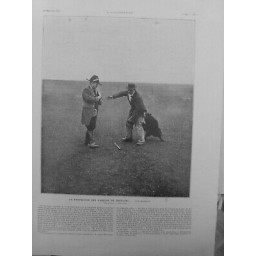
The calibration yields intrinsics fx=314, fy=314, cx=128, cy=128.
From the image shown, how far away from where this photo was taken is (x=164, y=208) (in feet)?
2.61

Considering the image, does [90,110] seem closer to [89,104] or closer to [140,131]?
[89,104]

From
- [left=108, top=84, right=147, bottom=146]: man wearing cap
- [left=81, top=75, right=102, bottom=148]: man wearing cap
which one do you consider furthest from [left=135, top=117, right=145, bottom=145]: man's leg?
[left=81, top=75, right=102, bottom=148]: man wearing cap

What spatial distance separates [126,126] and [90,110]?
10 centimetres

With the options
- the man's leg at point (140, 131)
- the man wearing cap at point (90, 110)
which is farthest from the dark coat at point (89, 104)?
the man's leg at point (140, 131)

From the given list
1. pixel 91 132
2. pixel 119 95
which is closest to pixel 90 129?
pixel 91 132

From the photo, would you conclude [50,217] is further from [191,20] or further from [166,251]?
[191,20]

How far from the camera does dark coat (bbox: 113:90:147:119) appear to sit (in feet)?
2.58

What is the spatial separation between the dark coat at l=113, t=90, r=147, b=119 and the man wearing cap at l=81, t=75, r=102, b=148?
0.16 ft

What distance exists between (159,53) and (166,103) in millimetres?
125

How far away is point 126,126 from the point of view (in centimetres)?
79

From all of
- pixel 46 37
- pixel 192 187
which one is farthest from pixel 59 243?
pixel 46 37

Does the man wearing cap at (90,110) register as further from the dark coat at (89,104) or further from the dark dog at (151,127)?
the dark dog at (151,127)

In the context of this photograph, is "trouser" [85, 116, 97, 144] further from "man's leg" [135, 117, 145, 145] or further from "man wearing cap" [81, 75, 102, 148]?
"man's leg" [135, 117, 145, 145]

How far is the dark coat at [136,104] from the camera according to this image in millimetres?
786
